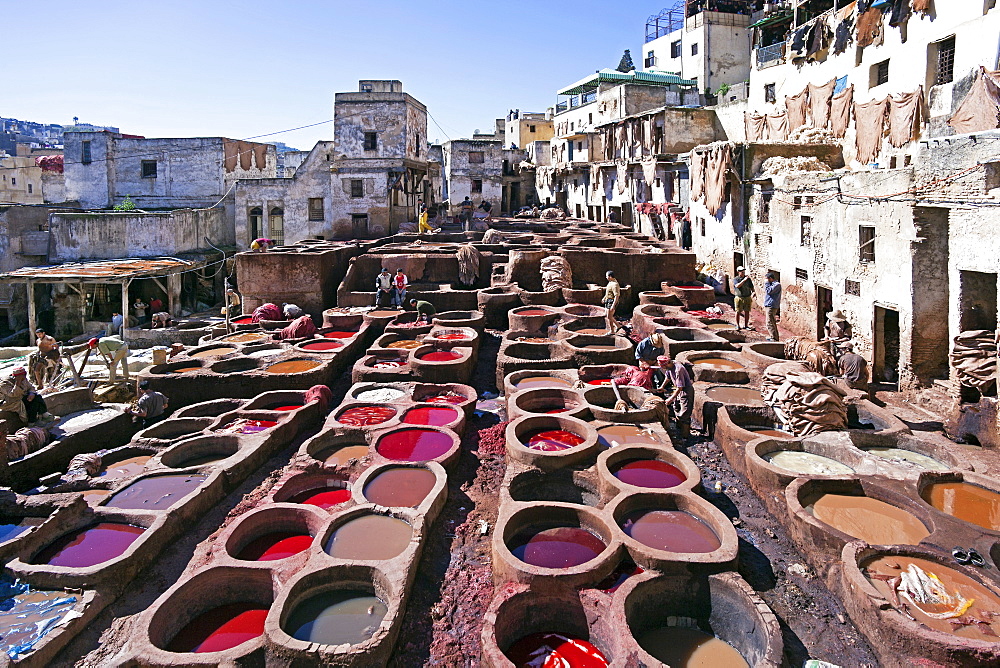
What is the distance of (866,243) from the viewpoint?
13141mm

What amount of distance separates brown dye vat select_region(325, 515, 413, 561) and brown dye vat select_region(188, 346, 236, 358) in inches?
335

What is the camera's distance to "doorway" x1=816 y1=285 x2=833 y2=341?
1542 cm

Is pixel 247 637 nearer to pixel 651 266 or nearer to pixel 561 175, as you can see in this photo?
pixel 651 266

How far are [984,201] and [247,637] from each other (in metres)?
11.6

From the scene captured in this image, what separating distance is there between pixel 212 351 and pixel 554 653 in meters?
11.7

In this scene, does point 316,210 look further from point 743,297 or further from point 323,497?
point 323,497

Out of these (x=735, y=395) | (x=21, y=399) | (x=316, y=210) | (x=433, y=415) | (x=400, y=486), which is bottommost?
(x=400, y=486)

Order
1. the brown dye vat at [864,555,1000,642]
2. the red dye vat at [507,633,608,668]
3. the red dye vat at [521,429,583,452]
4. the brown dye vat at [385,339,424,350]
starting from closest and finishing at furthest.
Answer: the brown dye vat at [864,555,1000,642], the red dye vat at [507,633,608,668], the red dye vat at [521,429,583,452], the brown dye vat at [385,339,424,350]

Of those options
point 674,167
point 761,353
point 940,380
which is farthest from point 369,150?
point 940,380

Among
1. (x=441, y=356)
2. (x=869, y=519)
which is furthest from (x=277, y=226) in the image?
(x=869, y=519)

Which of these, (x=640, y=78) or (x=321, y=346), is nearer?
(x=321, y=346)

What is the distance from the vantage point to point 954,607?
587cm

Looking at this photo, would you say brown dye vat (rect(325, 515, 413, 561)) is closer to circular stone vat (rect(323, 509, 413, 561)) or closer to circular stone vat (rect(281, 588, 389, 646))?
circular stone vat (rect(323, 509, 413, 561))

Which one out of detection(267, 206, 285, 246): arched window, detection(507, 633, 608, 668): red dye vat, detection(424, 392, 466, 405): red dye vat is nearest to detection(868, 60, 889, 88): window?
detection(424, 392, 466, 405): red dye vat
